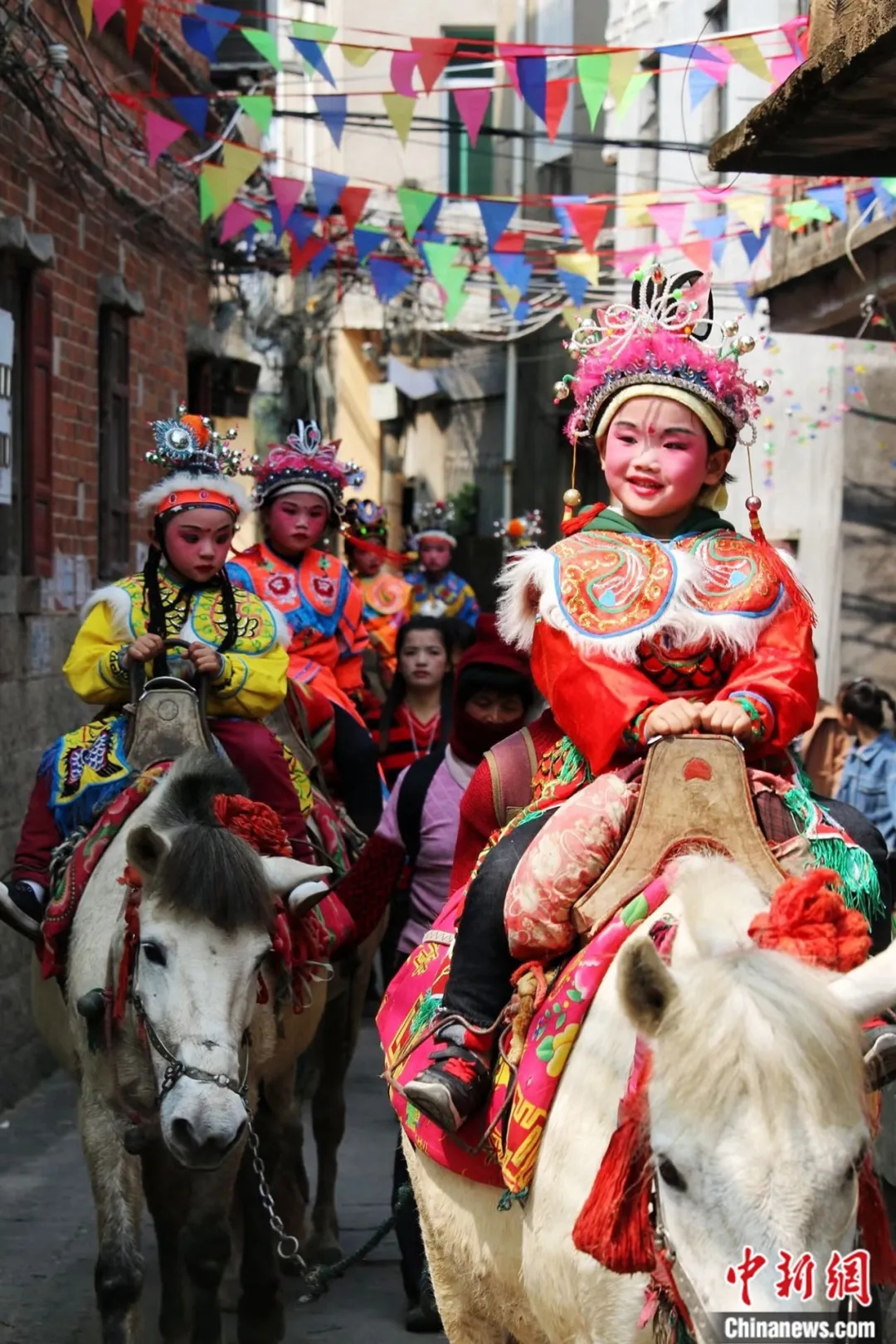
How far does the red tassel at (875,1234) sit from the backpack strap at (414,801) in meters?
3.52

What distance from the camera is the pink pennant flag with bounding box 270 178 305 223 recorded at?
10289 millimetres

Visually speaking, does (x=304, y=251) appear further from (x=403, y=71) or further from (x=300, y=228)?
(x=403, y=71)

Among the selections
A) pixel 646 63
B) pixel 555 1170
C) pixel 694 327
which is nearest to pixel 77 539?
pixel 694 327

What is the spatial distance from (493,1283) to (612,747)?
1.16 meters

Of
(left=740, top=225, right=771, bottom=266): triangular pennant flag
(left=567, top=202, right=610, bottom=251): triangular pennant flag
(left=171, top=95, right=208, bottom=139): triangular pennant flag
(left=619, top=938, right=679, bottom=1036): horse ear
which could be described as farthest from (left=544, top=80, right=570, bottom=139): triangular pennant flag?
(left=619, top=938, right=679, bottom=1036): horse ear

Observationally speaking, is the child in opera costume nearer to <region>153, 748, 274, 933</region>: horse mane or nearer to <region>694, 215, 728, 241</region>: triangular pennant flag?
<region>153, 748, 274, 933</region>: horse mane

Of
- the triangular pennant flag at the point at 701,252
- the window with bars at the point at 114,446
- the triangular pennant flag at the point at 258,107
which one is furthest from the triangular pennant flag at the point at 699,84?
the window with bars at the point at 114,446

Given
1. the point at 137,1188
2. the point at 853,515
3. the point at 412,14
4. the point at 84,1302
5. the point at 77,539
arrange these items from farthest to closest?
the point at 412,14
the point at 853,515
the point at 77,539
the point at 84,1302
the point at 137,1188

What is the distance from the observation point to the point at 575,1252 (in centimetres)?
328

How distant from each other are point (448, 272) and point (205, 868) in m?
6.57

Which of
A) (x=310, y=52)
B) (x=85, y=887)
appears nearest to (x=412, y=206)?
(x=310, y=52)

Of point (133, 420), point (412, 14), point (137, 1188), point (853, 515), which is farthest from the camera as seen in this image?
point (412, 14)

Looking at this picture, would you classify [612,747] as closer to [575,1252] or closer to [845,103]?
[575,1252]

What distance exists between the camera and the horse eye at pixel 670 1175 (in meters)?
2.72
